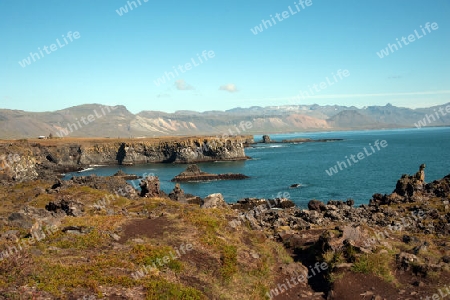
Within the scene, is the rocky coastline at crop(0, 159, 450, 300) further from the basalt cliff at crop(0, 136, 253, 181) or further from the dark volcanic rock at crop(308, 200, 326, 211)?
the basalt cliff at crop(0, 136, 253, 181)

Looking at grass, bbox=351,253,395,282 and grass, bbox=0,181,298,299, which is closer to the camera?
grass, bbox=0,181,298,299

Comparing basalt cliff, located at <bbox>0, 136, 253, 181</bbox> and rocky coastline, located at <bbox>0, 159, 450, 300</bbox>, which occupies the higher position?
basalt cliff, located at <bbox>0, 136, 253, 181</bbox>

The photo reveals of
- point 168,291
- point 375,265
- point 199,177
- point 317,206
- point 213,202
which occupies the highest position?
point 168,291

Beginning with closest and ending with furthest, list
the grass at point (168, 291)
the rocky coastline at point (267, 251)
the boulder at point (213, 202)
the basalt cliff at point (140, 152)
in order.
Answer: the grass at point (168, 291) → the rocky coastline at point (267, 251) → the boulder at point (213, 202) → the basalt cliff at point (140, 152)

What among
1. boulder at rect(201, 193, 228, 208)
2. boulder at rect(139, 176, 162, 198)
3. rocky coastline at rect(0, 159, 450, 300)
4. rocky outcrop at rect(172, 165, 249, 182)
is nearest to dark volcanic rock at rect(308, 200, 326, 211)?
boulder at rect(201, 193, 228, 208)

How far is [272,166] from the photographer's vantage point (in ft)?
424

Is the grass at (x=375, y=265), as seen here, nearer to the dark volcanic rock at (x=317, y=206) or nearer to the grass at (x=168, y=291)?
the grass at (x=168, y=291)

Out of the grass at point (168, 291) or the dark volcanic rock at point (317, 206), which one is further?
the dark volcanic rock at point (317, 206)

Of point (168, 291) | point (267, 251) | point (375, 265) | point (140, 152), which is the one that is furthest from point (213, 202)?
point (140, 152)

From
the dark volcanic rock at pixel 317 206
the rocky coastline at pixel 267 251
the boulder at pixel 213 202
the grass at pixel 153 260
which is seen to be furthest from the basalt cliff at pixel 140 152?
the grass at pixel 153 260

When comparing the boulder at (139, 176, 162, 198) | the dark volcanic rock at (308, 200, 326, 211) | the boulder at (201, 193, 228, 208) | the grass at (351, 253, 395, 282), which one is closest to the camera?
the grass at (351, 253, 395, 282)

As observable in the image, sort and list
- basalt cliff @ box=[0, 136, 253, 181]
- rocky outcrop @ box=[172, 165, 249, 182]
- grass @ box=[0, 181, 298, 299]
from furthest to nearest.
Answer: basalt cliff @ box=[0, 136, 253, 181]
rocky outcrop @ box=[172, 165, 249, 182]
grass @ box=[0, 181, 298, 299]

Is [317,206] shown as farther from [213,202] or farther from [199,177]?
[199,177]

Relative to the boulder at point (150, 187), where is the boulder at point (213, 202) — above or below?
below
